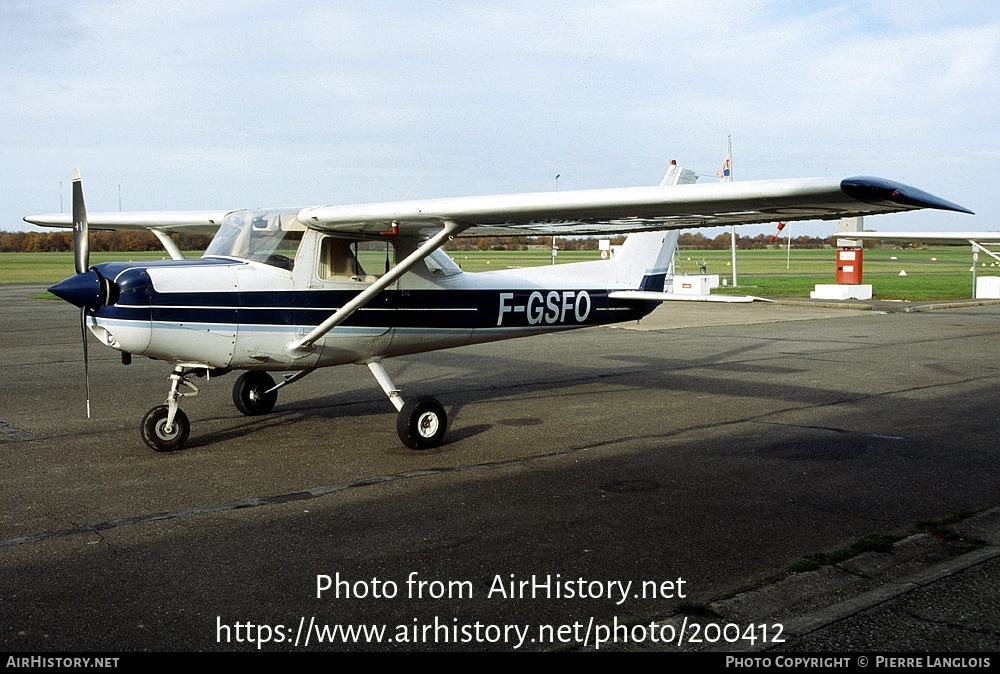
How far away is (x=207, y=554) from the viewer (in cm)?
508

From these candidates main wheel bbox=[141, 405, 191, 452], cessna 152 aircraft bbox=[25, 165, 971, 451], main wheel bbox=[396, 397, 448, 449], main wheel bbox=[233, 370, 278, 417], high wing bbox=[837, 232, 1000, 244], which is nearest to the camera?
cessna 152 aircraft bbox=[25, 165, 971, 451]

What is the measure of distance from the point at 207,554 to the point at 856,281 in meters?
32.2

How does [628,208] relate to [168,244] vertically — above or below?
above

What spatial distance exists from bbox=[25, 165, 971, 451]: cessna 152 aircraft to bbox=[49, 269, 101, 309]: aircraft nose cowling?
1cm

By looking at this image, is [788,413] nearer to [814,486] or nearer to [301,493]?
[814,486]

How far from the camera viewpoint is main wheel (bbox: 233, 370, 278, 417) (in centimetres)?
959

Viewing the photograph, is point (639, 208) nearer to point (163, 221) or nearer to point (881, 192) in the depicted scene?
point (881, 192)

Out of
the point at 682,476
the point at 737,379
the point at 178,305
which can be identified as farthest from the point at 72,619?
the point at 737,379

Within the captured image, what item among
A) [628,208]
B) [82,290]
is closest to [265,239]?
[82,290]

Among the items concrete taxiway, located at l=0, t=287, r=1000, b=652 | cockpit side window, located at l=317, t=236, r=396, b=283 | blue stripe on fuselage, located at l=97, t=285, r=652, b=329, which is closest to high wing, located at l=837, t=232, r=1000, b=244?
concrete taxiway, located at l=0, t=287, r=1000, b=652

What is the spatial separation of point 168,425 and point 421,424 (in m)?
2.23

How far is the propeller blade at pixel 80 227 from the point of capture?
7738 millimetres

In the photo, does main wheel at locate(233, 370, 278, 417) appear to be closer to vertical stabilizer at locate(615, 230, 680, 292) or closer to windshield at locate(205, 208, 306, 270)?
windshield at locate(205, 208, 306, 270)

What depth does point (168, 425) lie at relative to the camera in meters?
7.75
